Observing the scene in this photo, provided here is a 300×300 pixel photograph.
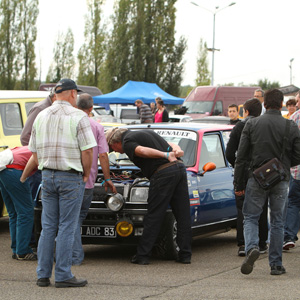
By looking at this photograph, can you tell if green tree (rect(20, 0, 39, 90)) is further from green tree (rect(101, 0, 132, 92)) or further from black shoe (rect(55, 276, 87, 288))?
black shoe (rect(55, 276, 87, 288))

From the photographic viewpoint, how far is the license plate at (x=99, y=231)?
24.8ft

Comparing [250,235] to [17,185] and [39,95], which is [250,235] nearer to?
[17,185]

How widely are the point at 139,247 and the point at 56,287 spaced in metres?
1.51

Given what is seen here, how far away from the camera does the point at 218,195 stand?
336 inches

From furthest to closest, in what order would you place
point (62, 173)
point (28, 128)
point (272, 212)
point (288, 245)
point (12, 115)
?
point (12, 115), point (288, 245), point (28, 128), point (272, 212), point (62, 173)

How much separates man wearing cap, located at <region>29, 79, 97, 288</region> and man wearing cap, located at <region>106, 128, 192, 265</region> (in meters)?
1.29

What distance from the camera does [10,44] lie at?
2352 inches

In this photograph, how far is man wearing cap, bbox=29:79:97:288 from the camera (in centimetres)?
611

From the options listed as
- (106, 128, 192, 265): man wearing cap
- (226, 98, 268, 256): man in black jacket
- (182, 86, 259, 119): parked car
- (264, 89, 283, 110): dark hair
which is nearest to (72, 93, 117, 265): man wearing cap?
(106, 128, 192, 265): man wearing cap

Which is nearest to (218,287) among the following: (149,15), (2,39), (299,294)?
(299,294)

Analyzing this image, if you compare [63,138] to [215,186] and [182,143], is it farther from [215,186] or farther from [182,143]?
[215,186]

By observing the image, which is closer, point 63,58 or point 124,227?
point 124,227

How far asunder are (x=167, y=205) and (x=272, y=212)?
1.18 m

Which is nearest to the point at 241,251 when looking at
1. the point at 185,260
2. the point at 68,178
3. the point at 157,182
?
the point at 185,260
